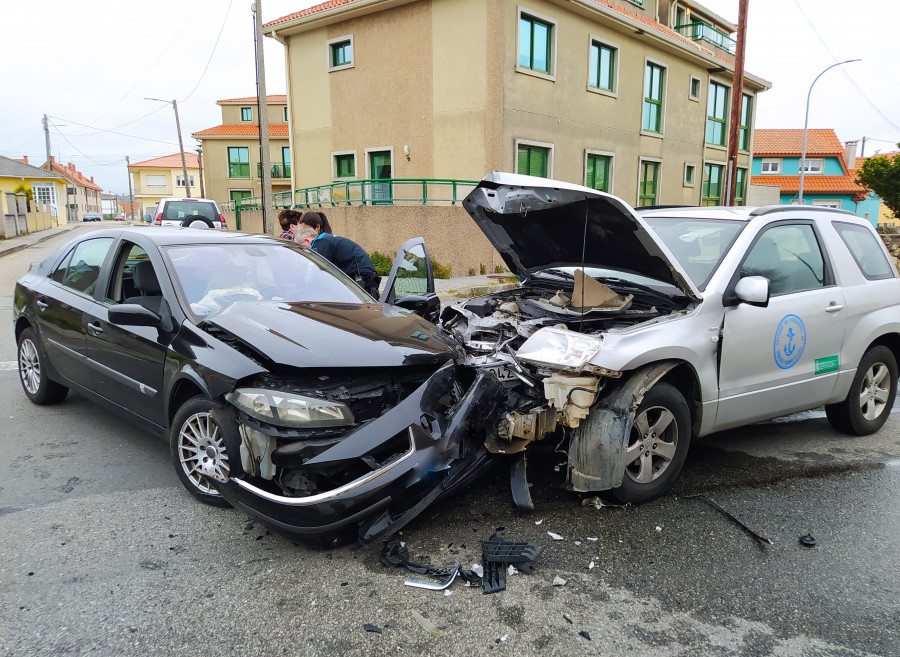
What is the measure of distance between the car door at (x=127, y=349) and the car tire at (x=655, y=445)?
2.78m

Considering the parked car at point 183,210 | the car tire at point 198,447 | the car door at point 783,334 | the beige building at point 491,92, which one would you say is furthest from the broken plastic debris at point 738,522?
the parked car at point 183,210

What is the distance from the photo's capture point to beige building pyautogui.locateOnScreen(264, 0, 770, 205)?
16.3 meters

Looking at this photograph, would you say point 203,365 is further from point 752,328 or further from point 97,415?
point 752,328

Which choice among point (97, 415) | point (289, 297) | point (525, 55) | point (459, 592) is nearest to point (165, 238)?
point (289, 297)

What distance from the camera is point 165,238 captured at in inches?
169

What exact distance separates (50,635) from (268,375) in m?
1.36

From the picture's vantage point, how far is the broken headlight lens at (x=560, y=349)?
3.32m

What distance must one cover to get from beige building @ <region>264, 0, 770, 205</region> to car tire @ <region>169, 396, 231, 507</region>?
13300mm

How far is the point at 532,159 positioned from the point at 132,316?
1532 centimetres

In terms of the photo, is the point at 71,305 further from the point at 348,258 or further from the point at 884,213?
the point at 884,213

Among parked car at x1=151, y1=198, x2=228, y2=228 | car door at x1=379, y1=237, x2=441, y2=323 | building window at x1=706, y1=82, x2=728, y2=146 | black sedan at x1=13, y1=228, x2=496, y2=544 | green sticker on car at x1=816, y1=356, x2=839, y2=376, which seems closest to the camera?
black sedan at x1=13, y1=228, x2=496, y2=544

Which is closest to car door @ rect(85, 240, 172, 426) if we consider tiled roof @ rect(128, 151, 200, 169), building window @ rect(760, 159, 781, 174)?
building window @ rect(760, 159, 781, 174)

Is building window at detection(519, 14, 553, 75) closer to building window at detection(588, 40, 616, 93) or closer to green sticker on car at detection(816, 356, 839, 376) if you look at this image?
building window at detection(588, 40, 616, 93)

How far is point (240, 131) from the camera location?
45.0m
